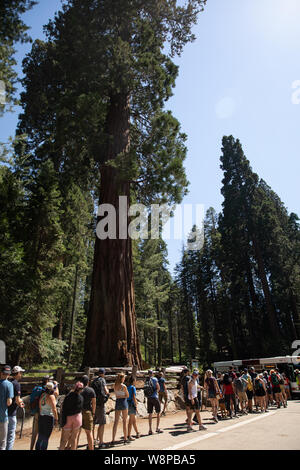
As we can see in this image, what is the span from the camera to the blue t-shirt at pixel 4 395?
16.4 feet

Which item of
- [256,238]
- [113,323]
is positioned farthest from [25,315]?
[256,238]

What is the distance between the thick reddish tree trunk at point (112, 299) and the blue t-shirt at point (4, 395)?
5.43m

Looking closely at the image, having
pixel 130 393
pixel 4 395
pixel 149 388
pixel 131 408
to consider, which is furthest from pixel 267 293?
pixel 4 395

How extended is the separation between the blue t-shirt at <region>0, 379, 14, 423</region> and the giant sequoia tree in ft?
17.9

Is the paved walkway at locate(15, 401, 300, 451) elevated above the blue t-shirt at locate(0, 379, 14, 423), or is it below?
below

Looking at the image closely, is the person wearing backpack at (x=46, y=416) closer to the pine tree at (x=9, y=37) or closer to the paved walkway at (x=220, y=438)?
the paved walkway at (x=220, y=438)

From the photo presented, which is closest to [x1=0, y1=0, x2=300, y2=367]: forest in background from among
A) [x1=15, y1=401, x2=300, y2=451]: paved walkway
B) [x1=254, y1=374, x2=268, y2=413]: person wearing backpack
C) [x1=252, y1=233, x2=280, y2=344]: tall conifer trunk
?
[x1=15, y1=401, x2=300, y2=451]: paved walkway

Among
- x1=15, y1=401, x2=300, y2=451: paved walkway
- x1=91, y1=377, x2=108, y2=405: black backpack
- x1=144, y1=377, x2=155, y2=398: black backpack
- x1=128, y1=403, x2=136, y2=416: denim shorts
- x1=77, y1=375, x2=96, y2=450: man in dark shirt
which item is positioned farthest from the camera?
x1=144, y1=377, x2=155, y2=398: black backpack

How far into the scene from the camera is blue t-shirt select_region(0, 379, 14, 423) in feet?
16.4

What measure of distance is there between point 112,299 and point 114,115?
8.66 meters

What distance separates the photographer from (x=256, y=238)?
32062 millimetres

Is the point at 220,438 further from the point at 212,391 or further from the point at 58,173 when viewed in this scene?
the point at 58,173

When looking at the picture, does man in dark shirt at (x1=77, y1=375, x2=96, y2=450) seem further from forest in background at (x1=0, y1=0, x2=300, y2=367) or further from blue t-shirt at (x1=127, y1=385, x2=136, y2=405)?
forest in background at (x1=0, y1=0, x2=300, y2=367)
